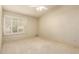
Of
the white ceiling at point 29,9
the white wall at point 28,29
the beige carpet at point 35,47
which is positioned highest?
the white ceiling at point 29,9

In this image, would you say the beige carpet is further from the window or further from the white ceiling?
the white ceiling

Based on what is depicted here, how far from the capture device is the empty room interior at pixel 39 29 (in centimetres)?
139

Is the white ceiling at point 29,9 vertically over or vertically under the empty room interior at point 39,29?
over

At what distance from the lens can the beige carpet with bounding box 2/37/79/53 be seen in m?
1.39

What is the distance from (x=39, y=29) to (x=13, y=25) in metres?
0.35

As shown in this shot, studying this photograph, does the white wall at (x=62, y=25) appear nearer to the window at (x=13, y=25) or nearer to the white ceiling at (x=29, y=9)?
the white ceiling at (x=29, y=9)

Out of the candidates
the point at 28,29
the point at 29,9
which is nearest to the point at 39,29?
the point at 28,29

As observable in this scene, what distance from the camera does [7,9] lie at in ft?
4.52

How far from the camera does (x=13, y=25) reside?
55.2 inches

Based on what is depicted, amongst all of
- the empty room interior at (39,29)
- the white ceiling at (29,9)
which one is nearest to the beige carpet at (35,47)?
the empty room interior at (39,29)
